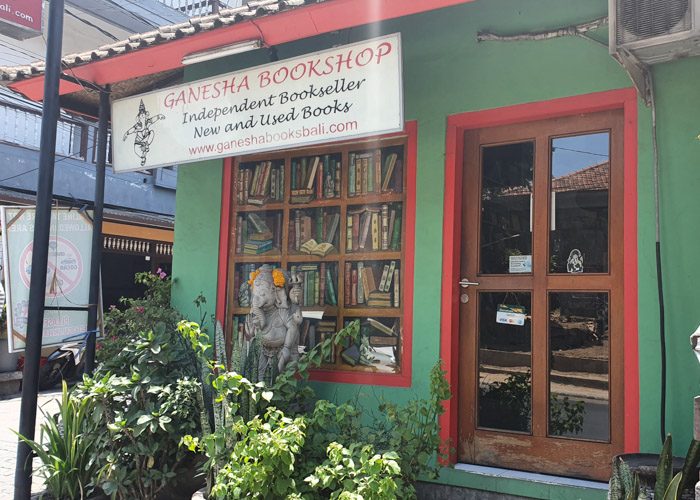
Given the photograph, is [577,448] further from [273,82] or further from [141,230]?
[141,230]

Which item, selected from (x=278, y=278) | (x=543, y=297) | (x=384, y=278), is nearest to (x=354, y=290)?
(x=384, y=278)

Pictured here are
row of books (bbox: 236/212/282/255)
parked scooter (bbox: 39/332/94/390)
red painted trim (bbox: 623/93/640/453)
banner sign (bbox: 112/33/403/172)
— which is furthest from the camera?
parked scooter (bbox: 39/332/94/390)

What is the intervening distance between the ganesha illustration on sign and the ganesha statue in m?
1.41

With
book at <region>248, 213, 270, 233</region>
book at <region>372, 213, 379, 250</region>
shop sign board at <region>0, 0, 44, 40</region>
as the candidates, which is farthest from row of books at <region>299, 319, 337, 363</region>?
shop sign board at <region>0, 0, 44, 40</region>

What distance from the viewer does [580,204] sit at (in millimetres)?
4172

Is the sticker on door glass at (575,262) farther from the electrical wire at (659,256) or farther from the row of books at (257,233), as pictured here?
the row of books at (257,233)

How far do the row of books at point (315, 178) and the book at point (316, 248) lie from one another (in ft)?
1.23

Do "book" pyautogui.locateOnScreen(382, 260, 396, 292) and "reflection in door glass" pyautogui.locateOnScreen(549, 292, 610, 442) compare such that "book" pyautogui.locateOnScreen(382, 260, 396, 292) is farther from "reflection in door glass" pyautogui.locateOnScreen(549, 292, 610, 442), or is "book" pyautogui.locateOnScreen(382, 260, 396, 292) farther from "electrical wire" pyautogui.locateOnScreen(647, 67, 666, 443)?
"electrical wire" pyautogui.locateOnScreen(647, 67, 666, 443)

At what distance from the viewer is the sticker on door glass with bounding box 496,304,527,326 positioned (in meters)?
4.26

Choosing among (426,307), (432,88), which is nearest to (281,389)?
(426,307)

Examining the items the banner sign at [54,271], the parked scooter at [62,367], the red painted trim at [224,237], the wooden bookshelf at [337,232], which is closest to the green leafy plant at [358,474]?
the wooden bookshelf at [337,232]

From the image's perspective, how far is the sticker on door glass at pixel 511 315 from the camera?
426 centimetres

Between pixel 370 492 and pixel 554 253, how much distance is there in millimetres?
2105

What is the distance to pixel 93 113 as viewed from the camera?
6637 mm
